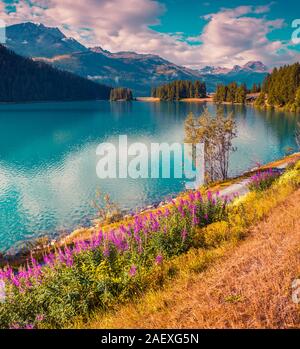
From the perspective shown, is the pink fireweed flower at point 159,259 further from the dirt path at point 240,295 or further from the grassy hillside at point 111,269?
the dirt path at point 240,295

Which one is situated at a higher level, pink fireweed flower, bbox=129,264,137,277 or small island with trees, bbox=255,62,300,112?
small island with trees, bbox=255,62,300,112

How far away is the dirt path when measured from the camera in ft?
19.8

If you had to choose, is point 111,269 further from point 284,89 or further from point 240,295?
point 284,89

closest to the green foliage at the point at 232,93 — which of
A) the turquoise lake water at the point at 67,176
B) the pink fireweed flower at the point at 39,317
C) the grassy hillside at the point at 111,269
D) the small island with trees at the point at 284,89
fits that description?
the small island with trees at the point at 284,89

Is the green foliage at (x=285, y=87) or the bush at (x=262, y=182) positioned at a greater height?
the green foliage at (x=285, y=87)

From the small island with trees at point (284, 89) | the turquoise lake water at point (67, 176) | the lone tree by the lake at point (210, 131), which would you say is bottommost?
the turquoise lake water at point (67, 176)

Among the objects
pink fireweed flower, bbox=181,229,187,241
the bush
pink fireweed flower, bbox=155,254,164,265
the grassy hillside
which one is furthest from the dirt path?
the bush

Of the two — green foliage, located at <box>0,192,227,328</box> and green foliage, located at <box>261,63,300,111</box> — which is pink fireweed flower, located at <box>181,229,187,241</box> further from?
green foliage, located at <box>261,63,300,111</box>

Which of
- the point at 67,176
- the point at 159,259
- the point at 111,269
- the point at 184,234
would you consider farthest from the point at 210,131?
the point at 111,269

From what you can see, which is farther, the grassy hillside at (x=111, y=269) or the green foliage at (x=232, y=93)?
the green foliage at (x=232, y=93)

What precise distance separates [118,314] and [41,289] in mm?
2191

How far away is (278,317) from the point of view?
19.4ft

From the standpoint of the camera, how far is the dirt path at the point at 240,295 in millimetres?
6035

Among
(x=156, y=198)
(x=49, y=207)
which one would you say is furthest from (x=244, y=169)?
(x=49, y=207)
